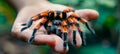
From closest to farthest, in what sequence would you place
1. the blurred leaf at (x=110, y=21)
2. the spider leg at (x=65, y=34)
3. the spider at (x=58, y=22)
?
the spider leg at (x=65, y=34) → the spider at (x=58, y=22) → the blurred leaf at (x=110, y=21)

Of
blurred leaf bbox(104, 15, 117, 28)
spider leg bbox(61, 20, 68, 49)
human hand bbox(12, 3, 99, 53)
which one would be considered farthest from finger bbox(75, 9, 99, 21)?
blurred leaf bbox(104, 15, 117, 28)

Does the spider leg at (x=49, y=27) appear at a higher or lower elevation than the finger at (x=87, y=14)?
lower

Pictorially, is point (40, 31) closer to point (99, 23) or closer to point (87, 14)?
point (87, 14)

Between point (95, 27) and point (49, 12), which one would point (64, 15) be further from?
point (95, 27)

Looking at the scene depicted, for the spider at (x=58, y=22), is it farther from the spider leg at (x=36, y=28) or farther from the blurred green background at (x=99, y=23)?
the blurred green background at (x=99, y=23)

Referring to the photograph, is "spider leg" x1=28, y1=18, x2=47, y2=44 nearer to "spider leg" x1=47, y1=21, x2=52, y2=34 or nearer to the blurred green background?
"spider leg" x1=47, y1=21, x2=52, y2=34

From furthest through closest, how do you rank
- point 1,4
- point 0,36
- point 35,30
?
point 0,36, point 1,4, point 35,30

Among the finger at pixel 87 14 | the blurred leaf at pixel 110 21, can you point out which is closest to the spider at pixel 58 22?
the finger at pixel 87 14

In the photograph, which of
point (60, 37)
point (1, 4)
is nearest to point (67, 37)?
point (60, 37)
